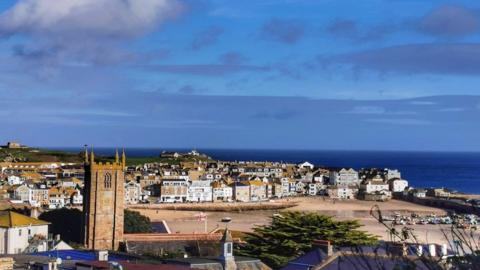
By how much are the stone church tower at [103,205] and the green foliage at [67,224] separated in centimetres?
115

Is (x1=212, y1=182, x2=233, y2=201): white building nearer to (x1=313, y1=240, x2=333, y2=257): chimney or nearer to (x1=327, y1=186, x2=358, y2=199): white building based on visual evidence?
(x1=327, y1=186, x2=358, y2=199): white building

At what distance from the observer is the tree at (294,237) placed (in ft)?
108

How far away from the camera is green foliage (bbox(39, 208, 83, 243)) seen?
45194 millimetres

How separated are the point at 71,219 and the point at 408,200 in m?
69.8

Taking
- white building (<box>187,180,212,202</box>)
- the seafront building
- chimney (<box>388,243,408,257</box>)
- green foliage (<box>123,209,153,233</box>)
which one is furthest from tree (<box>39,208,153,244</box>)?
white building (<box>187,180,212,202</box>)

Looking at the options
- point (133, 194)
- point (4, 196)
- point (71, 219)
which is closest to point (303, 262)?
point (71, 219)

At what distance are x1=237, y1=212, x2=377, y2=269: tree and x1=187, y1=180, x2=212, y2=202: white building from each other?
66051 mm

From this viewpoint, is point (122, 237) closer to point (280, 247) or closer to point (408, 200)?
point (280, 247)

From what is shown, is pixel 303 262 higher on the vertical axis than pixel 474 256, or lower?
lower

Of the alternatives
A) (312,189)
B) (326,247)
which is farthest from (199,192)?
(326,247)

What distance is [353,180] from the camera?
122875mm

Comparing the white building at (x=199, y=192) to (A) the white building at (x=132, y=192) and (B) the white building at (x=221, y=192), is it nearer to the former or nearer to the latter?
(B) the white building at (x=221, y=192)

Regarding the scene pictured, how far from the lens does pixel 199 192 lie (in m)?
103

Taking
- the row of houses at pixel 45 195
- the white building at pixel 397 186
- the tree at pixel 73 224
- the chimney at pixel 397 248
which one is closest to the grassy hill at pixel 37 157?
the row of houses at pixel 45 195
